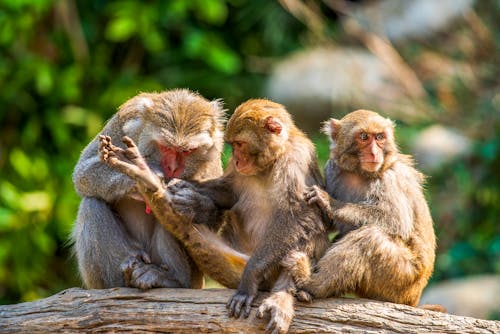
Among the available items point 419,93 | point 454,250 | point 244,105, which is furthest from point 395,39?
point 244,105

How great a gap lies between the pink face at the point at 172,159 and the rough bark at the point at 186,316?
108 cm

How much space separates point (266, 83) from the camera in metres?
17.1

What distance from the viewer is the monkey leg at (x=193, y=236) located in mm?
6887

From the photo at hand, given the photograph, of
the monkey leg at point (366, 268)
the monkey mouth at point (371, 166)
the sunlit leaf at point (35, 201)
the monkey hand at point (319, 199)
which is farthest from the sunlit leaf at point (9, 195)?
the monkey mouth at point (371, 166)

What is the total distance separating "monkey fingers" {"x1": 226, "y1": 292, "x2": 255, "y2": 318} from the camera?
22.2ft

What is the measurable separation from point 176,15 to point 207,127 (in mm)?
8532

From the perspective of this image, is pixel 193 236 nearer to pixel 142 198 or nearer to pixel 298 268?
pixel 142 198

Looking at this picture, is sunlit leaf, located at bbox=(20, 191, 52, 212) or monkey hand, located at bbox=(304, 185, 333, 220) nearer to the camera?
monkey hand, located at bbox=(304, 185, 333, 220)

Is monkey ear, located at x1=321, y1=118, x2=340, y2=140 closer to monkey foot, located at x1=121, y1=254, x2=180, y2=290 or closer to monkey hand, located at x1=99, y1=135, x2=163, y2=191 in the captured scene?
monkey hand, located at x1=99, y1=135, x2=163, y2=191

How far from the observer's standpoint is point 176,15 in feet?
51.0

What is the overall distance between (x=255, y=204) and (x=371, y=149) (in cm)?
119

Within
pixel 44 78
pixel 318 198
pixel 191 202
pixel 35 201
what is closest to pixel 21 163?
pixel 35 201

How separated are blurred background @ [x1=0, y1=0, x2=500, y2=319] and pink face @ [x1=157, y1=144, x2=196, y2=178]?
6.80 metres

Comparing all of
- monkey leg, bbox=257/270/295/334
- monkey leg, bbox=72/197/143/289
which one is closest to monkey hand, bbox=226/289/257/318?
monkey leg, bbox=257/270/295/334
